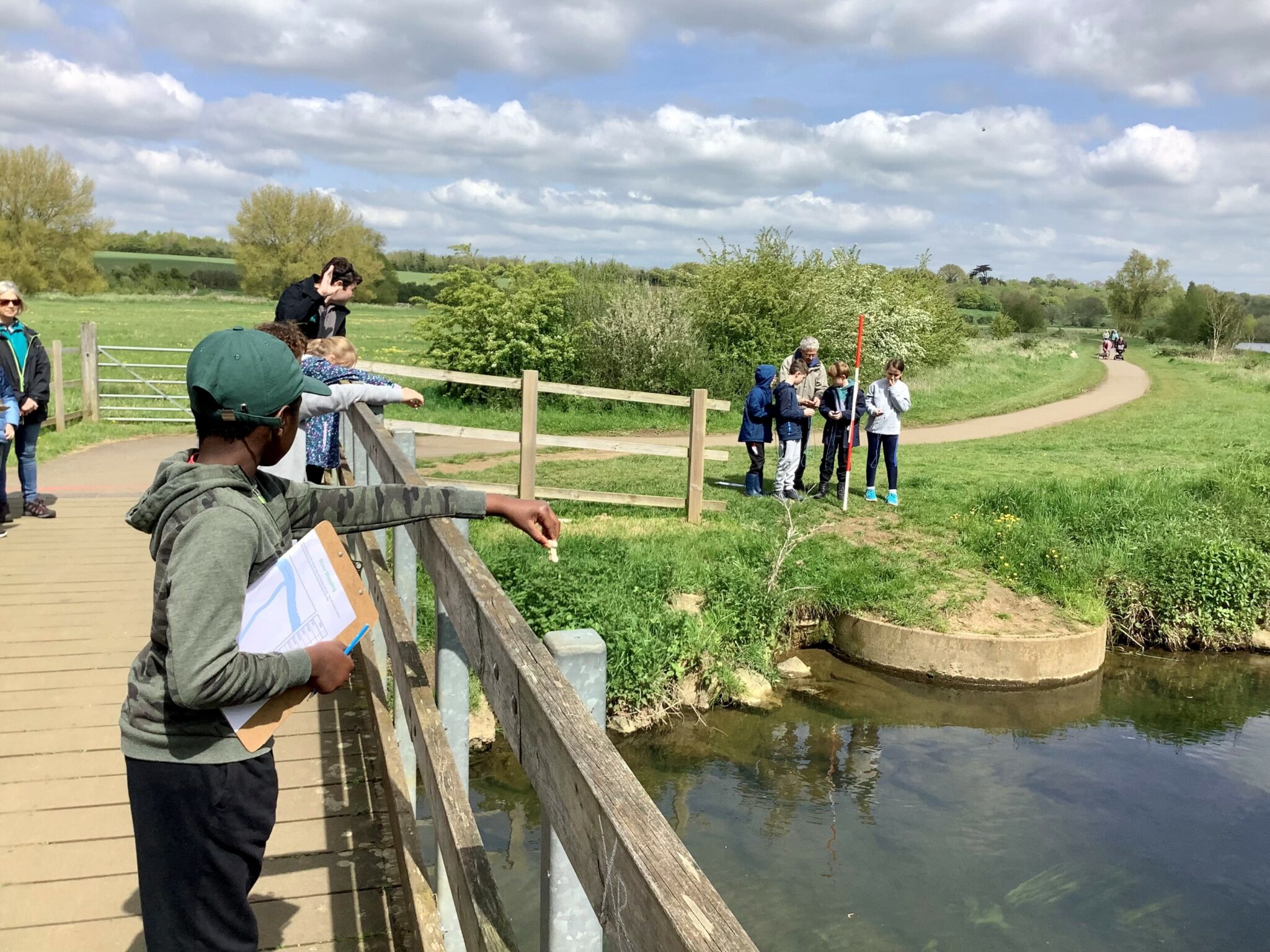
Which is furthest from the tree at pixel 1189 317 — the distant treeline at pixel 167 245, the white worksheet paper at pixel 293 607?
the distant treeline at pixel 167 245

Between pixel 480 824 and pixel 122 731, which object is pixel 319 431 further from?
pixel 122 731

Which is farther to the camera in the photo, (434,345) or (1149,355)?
(1149,355)

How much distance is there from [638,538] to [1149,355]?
175 feet

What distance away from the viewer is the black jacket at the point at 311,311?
654 centimetres

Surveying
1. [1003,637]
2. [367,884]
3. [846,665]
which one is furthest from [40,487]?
[1003,637]

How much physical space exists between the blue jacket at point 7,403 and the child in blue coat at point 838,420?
8348mm

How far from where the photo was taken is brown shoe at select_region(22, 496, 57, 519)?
29.4ft

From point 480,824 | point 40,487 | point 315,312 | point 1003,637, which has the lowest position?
point 480,824

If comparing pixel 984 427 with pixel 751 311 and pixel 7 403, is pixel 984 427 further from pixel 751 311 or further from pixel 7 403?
pixel 7 403

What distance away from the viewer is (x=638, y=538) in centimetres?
1101

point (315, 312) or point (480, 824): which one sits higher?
point (315, 312)

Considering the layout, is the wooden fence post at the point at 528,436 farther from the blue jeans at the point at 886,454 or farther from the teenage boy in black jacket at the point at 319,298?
the teenage boy in black jacket at the point at 319,298

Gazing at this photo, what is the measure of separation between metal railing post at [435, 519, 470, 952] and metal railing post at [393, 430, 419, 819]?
0.58 metres

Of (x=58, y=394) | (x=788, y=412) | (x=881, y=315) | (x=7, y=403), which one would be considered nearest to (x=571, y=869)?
(x=7, y=403)
